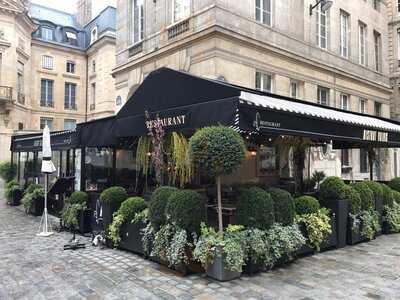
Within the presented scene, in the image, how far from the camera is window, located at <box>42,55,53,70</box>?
36.4 metres

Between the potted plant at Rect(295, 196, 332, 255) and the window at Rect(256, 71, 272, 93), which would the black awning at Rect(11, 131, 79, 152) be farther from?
the window at Rect(256, 71, 272, 93)

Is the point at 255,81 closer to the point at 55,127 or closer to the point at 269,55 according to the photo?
the point at 269,55

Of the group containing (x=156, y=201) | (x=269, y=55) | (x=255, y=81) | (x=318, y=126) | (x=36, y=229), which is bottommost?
(x=36, y=229)

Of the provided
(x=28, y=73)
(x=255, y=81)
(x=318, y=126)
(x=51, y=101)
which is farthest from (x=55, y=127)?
(x=318, y=126)

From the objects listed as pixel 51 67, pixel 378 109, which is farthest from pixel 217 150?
pixel 51 67

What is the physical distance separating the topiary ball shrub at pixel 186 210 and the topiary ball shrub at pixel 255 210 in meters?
0.58

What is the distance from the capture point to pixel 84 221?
7.94 m

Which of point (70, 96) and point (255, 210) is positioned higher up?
point (70, 96)

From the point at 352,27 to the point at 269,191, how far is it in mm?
15778

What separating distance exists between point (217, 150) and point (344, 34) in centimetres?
1593

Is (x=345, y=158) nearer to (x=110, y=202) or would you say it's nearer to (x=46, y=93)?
(x=110, y=202)

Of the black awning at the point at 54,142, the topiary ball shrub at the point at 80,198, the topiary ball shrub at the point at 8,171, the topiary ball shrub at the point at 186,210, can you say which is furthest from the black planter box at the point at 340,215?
the topiary ball shrub at the point at 8,171

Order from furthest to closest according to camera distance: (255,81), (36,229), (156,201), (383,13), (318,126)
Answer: (383,13) < (255,81) < (36,229) < (318,126) < (156,201)

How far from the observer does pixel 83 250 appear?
654 cm
